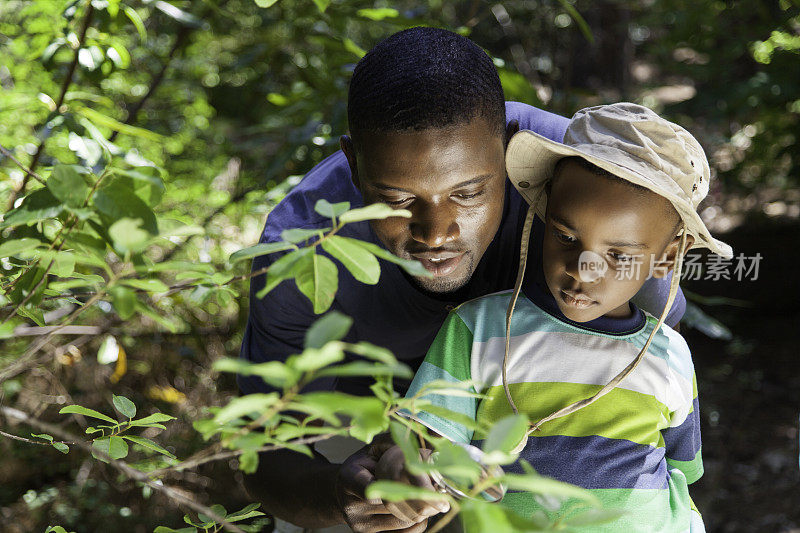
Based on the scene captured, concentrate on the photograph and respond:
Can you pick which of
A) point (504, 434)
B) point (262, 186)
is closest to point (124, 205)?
point (504, 434)

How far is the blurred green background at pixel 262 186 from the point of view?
2527 millimetres

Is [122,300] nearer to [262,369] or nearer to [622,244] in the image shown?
[262,369]

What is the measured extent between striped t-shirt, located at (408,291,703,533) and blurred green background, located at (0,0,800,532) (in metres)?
1.07

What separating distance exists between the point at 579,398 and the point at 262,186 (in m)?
1.81

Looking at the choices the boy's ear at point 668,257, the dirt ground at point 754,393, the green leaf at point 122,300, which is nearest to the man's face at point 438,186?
the boy's ear at point 668,257

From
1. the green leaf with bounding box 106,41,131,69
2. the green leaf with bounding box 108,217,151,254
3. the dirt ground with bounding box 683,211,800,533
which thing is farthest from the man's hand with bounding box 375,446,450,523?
the dirt ground with bounding box 683,211,800,533

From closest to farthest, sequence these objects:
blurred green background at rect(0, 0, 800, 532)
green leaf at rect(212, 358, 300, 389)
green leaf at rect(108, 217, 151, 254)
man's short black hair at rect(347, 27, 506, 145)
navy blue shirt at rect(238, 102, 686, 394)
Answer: green leaf at rect(212, 358, 300, 389)
green leaf at rect(108, 217, 151, 254)
man's short black hair at rect(347, 27, 506, 145)
navy blue shirt at rect(238, 102, 686, 394)
blurred green background at rect(0, 0, 800, 532)

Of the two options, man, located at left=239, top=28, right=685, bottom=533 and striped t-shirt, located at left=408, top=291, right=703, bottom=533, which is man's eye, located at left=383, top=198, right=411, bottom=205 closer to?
man, located at left=239, top=28, right=685, bottom=533

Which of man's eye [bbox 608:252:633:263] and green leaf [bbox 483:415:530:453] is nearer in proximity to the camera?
green leaf [bbox 483:415:530:453]

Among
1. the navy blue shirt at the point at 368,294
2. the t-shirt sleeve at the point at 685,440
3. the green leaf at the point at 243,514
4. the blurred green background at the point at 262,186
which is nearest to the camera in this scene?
the green leaf at the point at 243,514

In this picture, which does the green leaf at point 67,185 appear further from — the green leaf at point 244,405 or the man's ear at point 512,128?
the man's ear at point 512,128

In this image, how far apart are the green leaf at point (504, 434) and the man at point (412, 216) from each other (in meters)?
0.46

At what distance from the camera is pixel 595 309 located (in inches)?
49.5

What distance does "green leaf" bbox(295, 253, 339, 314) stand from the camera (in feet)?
2.67
